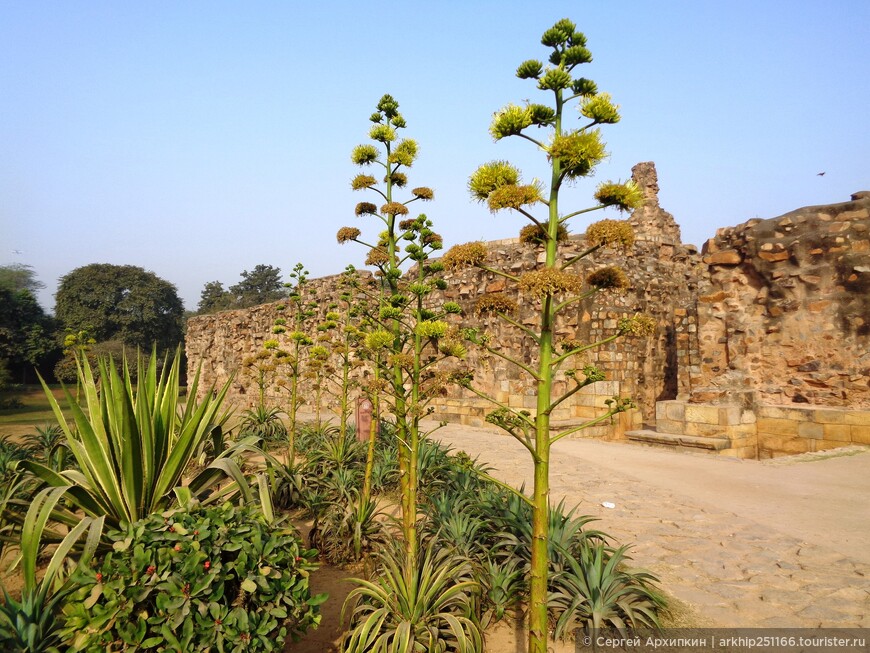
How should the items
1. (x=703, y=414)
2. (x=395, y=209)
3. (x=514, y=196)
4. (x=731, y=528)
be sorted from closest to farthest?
(x=514, y=196), (x=395, y=209), (x=731, y=528), (x=703, y=414)

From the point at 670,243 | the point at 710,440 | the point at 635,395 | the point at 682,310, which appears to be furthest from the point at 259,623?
the point at 670,243

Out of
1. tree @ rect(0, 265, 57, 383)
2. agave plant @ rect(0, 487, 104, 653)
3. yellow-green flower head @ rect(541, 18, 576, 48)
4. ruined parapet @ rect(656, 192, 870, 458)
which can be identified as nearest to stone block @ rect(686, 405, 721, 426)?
ruined parapet @ rect(656, 192, 870, 458)

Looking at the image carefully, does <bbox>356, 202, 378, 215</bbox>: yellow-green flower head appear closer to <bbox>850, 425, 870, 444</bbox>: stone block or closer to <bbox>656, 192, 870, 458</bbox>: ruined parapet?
<bbox>656, 192, 870, 458</bbox>: ruined parapet

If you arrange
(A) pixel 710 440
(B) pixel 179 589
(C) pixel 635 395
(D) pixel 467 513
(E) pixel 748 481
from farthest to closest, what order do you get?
1. (C) pixel 635 395
2. (A) pixel 710 440
3. (E) pixel 748 481
4. (D) pixel 467 513
5. (B) pixel 179 589

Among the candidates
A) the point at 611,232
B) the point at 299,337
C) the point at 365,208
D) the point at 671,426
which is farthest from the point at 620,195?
the point at 671,426

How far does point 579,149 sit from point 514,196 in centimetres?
33

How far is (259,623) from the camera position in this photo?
229cm

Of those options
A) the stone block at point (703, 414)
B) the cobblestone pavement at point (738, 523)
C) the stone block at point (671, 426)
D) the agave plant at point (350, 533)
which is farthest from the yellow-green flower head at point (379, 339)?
the stone block at point (671, 426)

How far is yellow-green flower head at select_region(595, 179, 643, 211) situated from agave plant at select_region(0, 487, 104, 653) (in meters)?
2.79

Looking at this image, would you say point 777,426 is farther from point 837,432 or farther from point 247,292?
point 247,292

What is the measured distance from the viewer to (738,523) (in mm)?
4707

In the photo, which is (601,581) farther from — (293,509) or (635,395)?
(635,395)

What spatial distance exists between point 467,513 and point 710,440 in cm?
538

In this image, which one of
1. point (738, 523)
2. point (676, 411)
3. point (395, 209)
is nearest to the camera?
point (395, 209)
